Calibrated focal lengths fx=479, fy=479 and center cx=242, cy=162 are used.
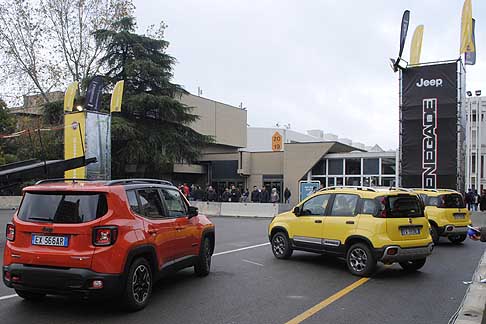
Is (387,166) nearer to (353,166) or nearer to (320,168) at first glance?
(353,166)

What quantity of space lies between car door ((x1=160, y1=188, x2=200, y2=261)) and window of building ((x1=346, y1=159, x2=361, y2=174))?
27.6 meters

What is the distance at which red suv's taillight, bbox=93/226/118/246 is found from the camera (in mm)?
5879

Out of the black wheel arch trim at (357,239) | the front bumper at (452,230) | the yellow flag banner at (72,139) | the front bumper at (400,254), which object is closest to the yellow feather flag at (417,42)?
the front bumper at (452,230)

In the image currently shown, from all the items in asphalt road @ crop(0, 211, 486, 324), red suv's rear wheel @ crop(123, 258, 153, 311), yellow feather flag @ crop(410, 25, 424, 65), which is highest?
yellow feather flag @ crop(410, 25, 424, 65)

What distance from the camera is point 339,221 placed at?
31.0ft

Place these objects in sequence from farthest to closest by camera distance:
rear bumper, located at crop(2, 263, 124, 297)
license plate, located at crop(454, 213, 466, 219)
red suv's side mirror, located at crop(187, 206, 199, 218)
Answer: license plate, located at crop(454, 213, 466, 219) → red suv's side mirror, located at crop(187, 206, 199, 218) → rear bumper, located at crop(2, 263, 124, 297)

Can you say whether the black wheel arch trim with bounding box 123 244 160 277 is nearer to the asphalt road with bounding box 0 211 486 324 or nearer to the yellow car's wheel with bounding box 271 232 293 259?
the asphalt road with bounding box 0 211 486 324

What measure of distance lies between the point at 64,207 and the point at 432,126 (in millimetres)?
21250

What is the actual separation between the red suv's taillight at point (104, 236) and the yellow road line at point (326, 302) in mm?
2419

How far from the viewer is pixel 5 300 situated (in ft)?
22.3

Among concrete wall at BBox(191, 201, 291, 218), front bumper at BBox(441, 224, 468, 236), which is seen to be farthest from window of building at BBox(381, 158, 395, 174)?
front bumper at BBox(441, 224, 468, 236)

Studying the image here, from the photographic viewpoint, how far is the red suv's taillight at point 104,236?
5.88 meters

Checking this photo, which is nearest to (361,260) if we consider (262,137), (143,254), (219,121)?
(143,254)

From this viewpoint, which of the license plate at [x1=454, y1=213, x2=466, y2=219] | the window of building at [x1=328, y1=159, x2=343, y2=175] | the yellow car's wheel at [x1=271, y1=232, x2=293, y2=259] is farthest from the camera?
the window of building at [x1=328, y1=159, x2=343, y2=175]
